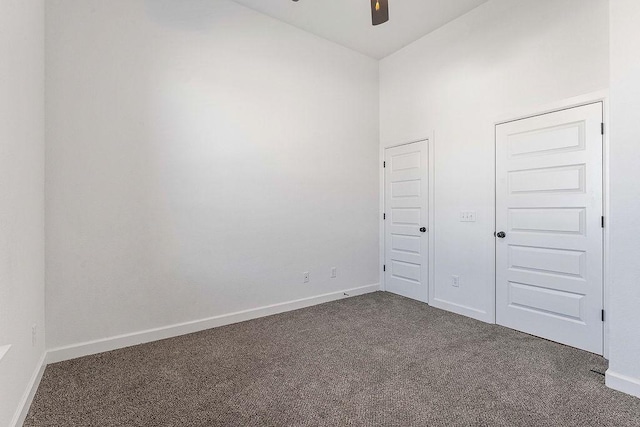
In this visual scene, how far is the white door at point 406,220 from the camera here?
4.04 metres

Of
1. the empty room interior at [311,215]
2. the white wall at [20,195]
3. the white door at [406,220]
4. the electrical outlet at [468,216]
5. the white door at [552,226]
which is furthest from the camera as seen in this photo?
the white door at [406,220]

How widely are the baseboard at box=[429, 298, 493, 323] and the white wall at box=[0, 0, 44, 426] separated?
3.78 metres

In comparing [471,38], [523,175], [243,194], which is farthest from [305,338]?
[471,38]

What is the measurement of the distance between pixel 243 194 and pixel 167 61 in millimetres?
1454

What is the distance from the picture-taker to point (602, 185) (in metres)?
2.56

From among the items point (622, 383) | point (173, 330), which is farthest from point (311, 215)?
point (622, 383)

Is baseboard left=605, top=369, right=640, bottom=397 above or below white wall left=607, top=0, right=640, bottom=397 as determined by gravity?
below

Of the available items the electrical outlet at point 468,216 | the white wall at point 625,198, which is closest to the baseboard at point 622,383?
the white wall at point 625,198

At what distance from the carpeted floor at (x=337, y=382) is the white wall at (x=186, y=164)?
0.56 m

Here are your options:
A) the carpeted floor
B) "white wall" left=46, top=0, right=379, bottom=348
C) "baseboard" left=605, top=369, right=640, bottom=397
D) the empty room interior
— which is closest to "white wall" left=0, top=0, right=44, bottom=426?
the empty room interior

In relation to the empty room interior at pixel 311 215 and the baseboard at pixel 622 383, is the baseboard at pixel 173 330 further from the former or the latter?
the baseboard at pixel 622 383

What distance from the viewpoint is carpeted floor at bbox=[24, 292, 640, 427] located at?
5.82ft

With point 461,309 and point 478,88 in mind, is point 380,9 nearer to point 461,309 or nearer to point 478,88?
point 478,88

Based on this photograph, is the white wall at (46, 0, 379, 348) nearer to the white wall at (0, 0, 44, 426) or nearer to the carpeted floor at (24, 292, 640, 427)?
the white wall at (0, 0, 44, 426)
